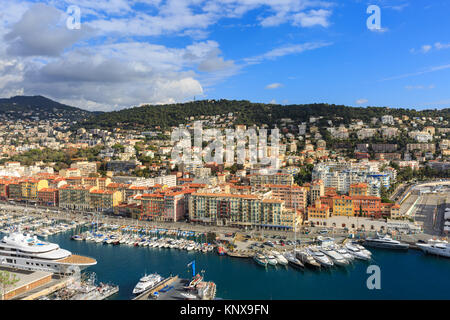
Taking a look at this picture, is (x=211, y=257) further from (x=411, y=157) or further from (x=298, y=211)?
(x=411, y=157)

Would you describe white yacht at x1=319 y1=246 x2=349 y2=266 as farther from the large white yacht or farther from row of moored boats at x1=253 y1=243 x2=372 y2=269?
the large white yacht

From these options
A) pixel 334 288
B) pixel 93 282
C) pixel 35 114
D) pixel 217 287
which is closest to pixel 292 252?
pixel 334 288

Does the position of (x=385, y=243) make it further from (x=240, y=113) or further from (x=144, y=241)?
(x=240, y=113)

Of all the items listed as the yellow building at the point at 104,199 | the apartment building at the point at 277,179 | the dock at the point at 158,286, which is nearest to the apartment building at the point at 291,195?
the apartment building at the point at 277,179

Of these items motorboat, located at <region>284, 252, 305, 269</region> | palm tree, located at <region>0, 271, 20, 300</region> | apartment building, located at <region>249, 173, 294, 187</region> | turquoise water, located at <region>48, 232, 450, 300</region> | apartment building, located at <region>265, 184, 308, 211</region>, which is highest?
apartment building, located at <region>249, 173, 294, 187</region>

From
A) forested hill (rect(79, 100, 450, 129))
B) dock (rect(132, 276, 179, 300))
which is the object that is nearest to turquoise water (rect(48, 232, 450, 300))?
dock (rect(132, 276, 179, 300))
